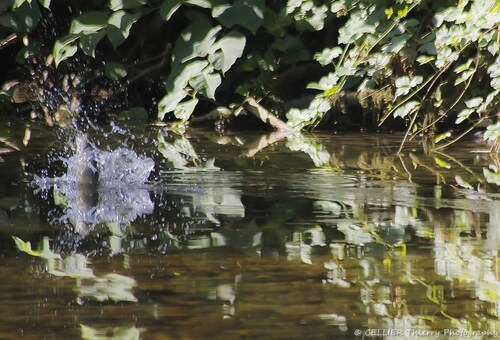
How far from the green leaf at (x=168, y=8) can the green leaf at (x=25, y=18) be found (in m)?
1.22

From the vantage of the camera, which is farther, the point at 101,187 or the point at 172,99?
the point at 172,99

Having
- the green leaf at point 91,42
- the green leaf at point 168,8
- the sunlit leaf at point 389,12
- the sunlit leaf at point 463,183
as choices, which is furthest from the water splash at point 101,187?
the green leaf at point 91,42

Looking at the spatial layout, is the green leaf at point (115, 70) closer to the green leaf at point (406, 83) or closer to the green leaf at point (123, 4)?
the green leaf at point (123, 4)

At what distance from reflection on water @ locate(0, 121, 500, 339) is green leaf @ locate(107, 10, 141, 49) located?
4.81 feet

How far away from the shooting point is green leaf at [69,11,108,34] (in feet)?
19.8

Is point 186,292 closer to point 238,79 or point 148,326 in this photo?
point 148,326

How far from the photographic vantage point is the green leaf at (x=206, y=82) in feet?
18.5

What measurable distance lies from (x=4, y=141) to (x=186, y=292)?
3469mm

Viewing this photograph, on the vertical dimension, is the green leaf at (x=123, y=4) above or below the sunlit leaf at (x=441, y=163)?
above

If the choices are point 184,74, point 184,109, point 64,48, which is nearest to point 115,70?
point 64,48

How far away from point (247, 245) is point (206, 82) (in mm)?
3123

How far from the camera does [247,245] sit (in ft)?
8.70

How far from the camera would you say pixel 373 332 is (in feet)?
6.25

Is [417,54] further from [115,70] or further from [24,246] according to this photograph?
[24,246]
